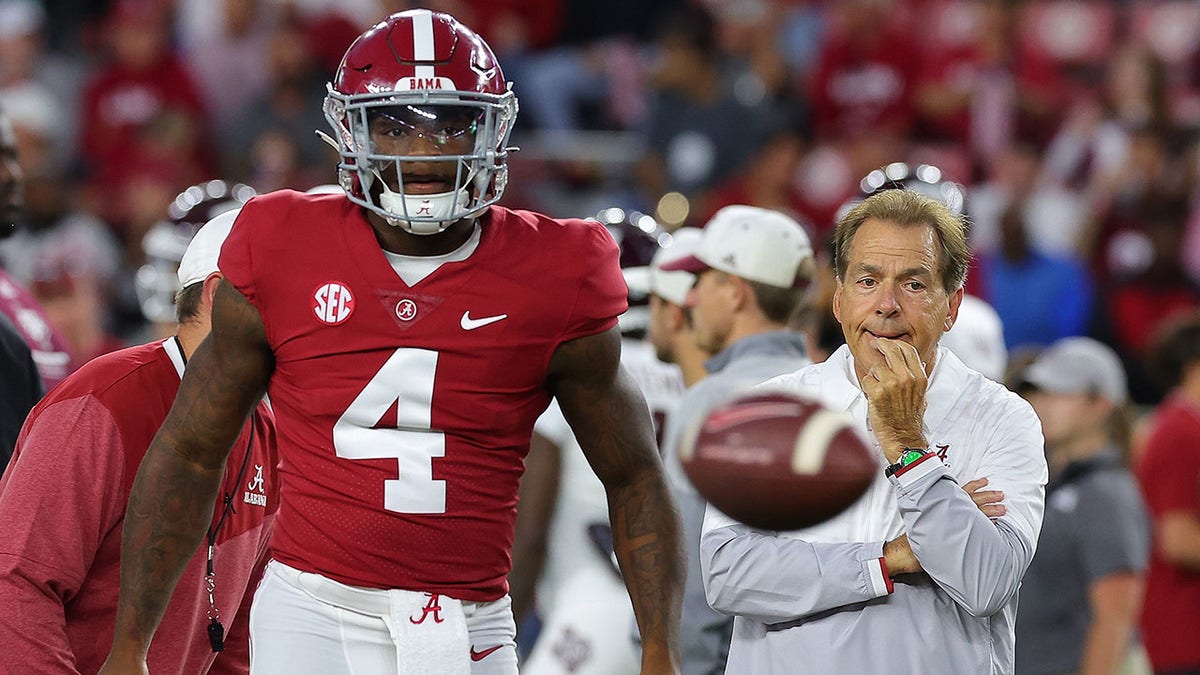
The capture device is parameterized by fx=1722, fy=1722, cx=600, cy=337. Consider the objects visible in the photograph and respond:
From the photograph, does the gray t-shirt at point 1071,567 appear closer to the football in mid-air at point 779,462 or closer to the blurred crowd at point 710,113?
the football in mid-air at point 779,462

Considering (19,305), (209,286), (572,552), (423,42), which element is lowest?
(572,552)

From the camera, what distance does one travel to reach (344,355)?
9.86 ft

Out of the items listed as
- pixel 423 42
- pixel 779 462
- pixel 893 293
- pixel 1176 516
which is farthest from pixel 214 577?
pixel 1176 516

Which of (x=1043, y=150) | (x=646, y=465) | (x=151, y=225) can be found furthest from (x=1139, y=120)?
(x=646, y=465)

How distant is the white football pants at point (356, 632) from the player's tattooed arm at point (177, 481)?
0.88 feet

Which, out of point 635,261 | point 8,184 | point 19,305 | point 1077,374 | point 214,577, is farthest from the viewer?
point 1077,374

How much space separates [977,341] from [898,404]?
2.57m

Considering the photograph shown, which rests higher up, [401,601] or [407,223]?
[407,223]

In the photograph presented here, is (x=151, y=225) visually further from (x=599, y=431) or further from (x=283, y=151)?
(x=599, y=431)

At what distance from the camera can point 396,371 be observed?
2.99 meters

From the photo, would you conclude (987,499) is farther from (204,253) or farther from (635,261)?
(635,261)

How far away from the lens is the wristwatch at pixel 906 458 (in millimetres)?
2941

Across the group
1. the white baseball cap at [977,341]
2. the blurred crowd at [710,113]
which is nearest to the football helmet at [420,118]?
the white baseball cap at [977,341]

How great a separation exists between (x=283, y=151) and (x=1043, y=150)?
14.1 ft
